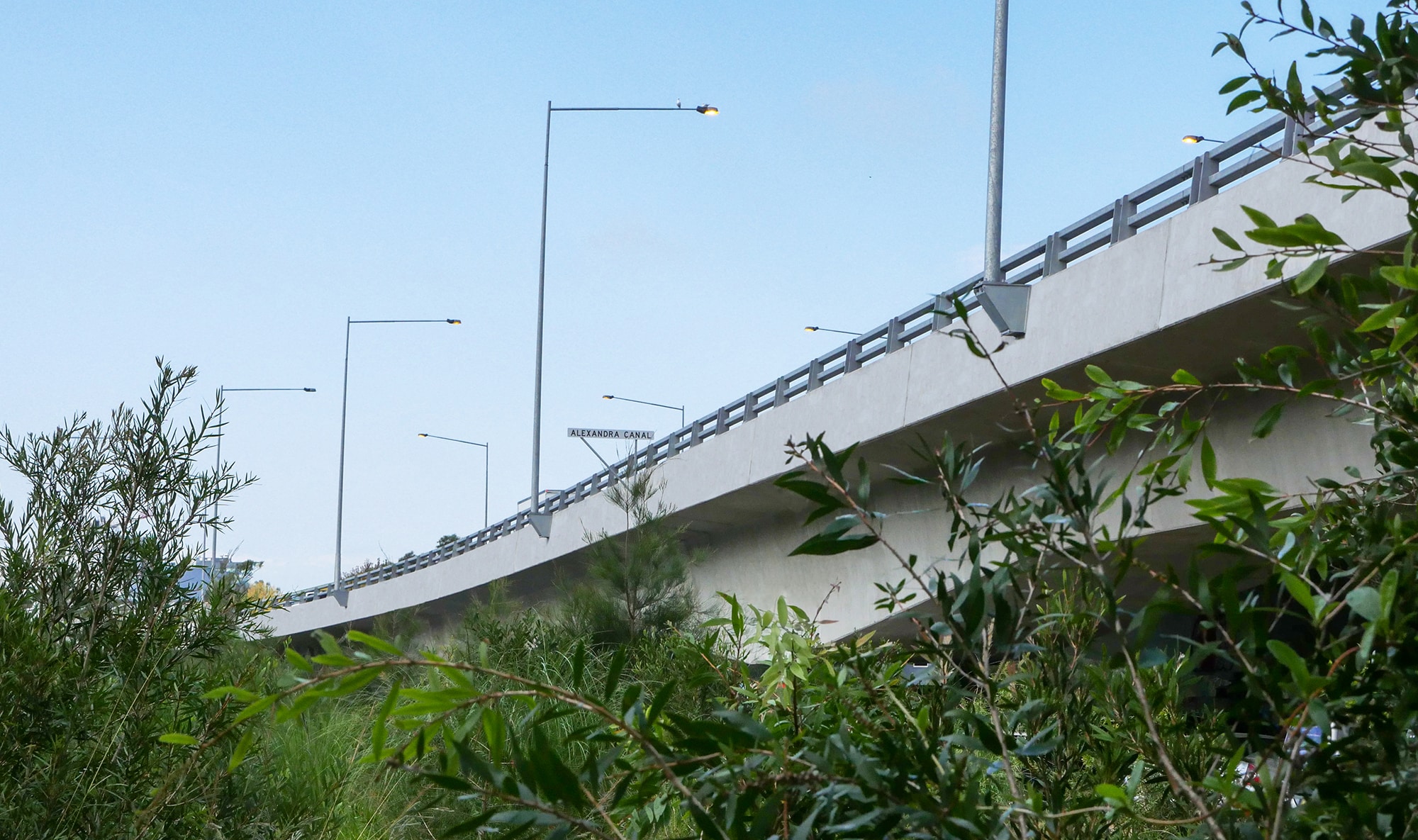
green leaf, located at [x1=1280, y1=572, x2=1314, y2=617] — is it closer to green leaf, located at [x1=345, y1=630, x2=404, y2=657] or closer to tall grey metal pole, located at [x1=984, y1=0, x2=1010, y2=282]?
green leaf, located at [x1=345, y1=630, x2=404, y2=657]

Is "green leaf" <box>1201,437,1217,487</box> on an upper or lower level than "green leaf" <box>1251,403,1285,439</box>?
lower

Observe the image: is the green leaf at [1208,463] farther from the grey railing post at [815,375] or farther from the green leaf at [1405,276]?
the grey railing post at [815,375]

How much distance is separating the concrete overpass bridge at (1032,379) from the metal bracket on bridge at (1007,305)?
15 centimetres

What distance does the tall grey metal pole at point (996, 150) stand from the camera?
13.9m

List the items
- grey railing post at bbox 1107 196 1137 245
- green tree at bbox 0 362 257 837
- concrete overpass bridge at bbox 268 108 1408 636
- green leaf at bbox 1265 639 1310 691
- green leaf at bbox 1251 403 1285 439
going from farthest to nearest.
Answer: grey railing post at bbox 1107 196 1137 245 < concrete overpass bridge at bbox 268 108 1408 636 < green tree at bbox 0 362 257 837 < green leaf at bbox 1251 403 1285 439 < green leaf at bbox 1265 639 1310 691

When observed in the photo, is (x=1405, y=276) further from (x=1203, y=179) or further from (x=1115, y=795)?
(x=1203, y=179)

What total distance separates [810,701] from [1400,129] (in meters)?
2.12

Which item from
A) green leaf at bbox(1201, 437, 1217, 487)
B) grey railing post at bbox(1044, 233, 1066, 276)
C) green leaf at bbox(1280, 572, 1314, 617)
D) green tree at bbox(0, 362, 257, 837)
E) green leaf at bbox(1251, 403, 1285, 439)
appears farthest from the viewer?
grey railing post at bbox(1044, 233, 1066, 276)

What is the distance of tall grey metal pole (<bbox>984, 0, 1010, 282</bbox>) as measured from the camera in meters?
13.9

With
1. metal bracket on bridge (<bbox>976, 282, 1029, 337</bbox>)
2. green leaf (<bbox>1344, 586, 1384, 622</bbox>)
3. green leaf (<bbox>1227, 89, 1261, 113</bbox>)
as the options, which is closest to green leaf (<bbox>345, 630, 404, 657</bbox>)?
green leaf (<bbox>1344, 586, 1384, 622</bbox>)

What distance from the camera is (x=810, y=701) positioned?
3.47 meters

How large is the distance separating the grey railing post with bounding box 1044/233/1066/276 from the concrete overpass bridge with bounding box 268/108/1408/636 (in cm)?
2

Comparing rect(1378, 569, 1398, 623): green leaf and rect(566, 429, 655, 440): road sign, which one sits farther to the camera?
rect(566, 429, 655, 440): road sign

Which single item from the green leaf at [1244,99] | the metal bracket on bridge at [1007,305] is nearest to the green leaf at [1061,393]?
the green leaf at [1244,99]
